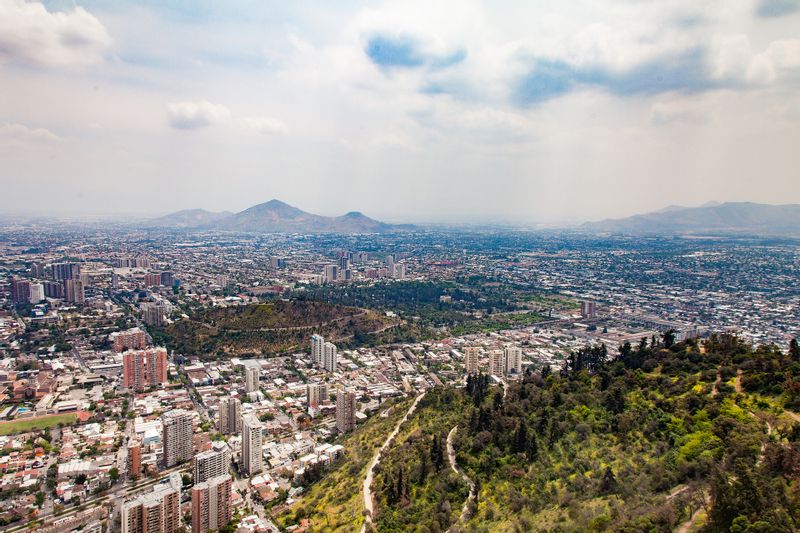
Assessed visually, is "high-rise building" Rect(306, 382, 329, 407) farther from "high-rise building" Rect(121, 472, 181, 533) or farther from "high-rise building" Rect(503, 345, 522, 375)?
"high-rise building" Rect(121, 472, 181, 533)

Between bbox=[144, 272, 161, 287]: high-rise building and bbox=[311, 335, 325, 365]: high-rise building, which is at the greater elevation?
bbox=[144, 272, 161, 287]: high-rise building

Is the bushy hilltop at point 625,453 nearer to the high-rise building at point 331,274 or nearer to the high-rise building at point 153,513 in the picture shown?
the high-rise building at point 153,513

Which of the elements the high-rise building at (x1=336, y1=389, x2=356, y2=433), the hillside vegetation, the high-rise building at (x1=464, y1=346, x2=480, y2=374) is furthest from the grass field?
the high-rise building at (x1=464, y1=346, x2=480, y2=374)

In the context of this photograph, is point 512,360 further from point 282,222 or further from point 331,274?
point 282,222

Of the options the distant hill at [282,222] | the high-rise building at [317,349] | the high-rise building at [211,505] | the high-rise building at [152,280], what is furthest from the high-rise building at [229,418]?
the distant hill at [282,222]

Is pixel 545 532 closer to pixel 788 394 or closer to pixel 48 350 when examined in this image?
pixel 788 394

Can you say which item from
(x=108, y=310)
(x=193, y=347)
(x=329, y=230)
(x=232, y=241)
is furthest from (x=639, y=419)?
(x=329, y=230)

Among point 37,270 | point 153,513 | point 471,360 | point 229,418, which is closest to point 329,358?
point 471,360
